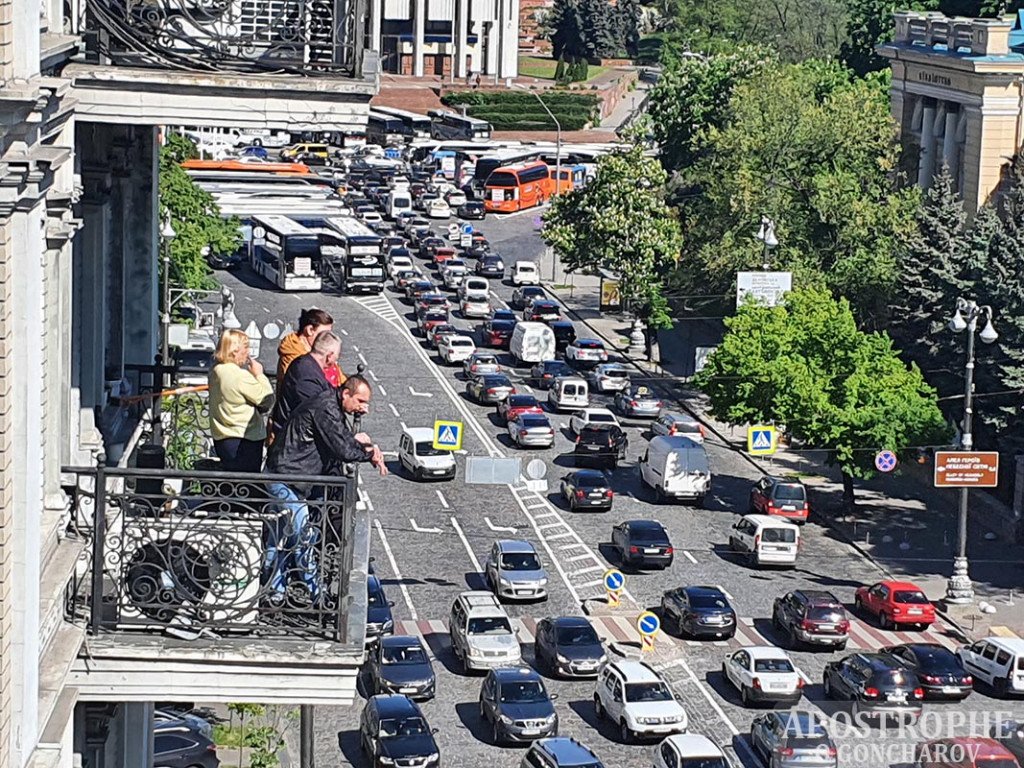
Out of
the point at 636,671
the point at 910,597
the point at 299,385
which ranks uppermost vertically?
the point at 299,385

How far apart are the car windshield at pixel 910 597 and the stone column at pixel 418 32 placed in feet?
455

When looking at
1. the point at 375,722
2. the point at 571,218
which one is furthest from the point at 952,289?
the point at 375,722

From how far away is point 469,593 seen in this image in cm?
5259

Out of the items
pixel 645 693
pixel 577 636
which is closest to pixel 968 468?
pixel 577 636

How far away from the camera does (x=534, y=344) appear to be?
87.1 meters

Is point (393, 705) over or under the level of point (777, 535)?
over

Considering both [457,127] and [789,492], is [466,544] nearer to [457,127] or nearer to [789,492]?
[789,492]

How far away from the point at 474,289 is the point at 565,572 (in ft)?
137

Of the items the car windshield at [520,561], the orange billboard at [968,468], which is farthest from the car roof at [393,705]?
the orange billboard at [968,468]

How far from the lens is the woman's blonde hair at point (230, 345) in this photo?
13.5 meters

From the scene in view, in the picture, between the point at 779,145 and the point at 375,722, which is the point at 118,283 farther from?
the point at 779,145

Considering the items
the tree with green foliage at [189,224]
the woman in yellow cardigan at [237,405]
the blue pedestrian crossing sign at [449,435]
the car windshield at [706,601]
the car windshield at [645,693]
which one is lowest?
the car windshield at [706,601]

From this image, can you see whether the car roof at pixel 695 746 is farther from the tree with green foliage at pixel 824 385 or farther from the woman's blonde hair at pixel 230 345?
the woman's blonde hair at pixel 230 345

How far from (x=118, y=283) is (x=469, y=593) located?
36757mm
